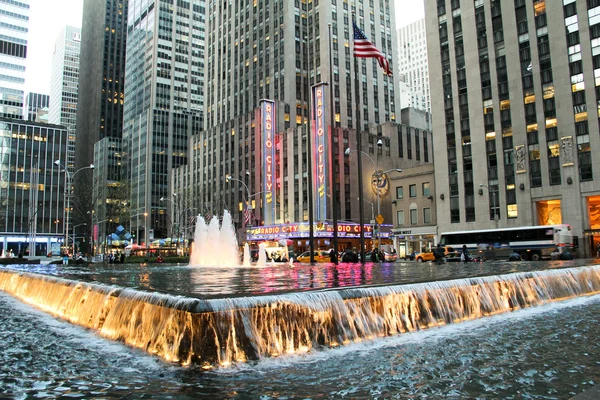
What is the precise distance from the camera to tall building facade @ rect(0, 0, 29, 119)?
132375 mm

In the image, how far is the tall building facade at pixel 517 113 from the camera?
174 feet

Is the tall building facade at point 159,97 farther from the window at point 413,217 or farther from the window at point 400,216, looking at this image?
the window at point 413,217

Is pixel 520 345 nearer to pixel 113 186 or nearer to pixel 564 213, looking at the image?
pixel 564 213

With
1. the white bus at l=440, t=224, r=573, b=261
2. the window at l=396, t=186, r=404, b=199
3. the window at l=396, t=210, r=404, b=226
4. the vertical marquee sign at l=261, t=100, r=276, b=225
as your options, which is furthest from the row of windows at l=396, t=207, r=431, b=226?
the vertical marquee sign at l=261, t=100, r=276, b=225

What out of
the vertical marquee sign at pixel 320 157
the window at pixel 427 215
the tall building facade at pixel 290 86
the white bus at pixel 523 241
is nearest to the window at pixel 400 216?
the window at pixel 427 215

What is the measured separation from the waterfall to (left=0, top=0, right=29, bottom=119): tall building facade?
14423cm

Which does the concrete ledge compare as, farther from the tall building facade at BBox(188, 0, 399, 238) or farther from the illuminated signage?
the tall building facade at BBox(188, 0, 399, 238)

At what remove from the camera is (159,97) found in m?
156

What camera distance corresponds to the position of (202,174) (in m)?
120

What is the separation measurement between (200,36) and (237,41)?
55236 mm

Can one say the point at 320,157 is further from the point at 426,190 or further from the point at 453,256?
the point at 453,256

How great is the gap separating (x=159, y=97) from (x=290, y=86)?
71384mm

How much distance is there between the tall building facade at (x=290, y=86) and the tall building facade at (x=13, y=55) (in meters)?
61.3

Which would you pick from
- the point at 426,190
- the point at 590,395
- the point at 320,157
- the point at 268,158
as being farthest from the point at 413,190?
the point at 590,395
